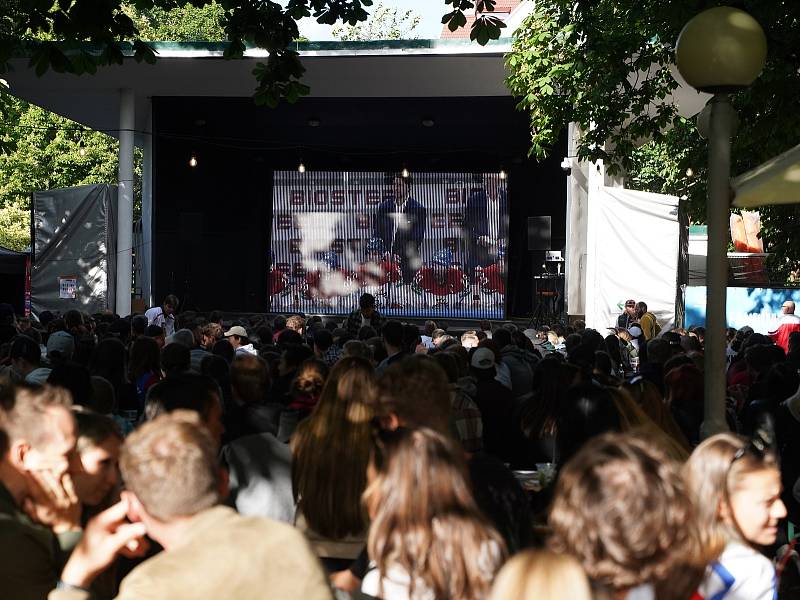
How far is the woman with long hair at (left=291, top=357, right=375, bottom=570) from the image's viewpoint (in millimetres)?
4109

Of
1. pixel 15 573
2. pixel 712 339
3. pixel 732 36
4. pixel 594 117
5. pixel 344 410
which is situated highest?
pixel 594 117

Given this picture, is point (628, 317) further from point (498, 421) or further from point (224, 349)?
point (498, 421)

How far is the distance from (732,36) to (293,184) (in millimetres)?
23077

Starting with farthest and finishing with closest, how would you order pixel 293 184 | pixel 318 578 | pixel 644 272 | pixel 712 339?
pixel 293 184 → pixel 644 272 → pixel 712 339 → pixel 318 578

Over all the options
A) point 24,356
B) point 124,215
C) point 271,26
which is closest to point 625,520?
point 24,356

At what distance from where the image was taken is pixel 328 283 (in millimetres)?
27156

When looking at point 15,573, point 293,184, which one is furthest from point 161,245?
point 15,573

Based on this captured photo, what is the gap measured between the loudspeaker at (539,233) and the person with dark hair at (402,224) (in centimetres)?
299

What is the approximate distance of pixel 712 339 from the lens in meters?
4.63

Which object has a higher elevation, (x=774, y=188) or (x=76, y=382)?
(x=774, y=188)

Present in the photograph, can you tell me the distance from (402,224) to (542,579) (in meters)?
24.7

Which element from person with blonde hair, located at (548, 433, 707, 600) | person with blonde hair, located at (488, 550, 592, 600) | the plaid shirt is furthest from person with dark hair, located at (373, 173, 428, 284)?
person with blonde hair, located at (488, 550, 592, 600)

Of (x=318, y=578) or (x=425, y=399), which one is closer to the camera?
(x=318, y=578)

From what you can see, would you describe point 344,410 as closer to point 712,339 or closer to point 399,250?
point 712,339
